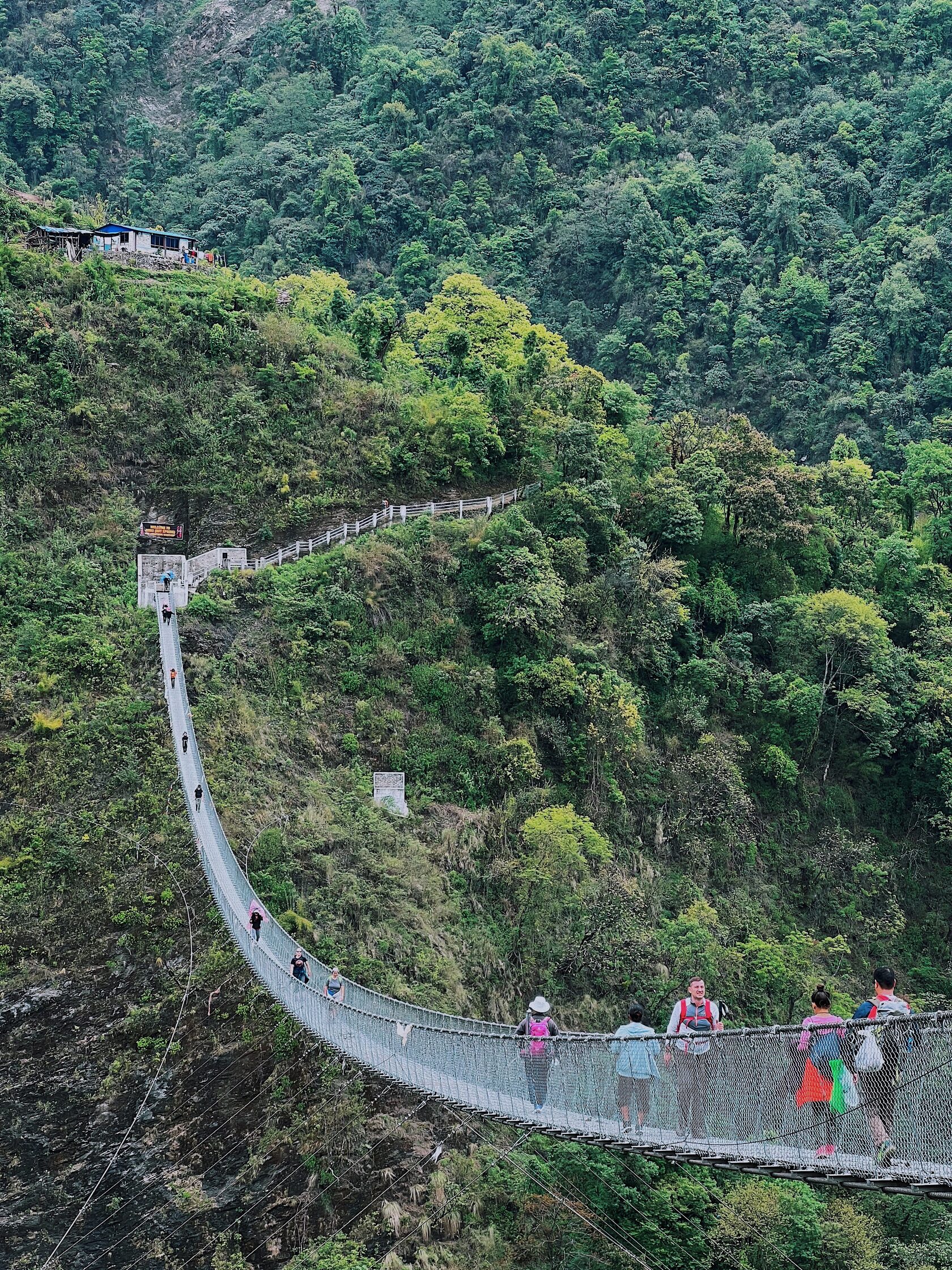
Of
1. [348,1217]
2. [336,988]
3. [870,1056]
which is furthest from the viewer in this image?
[348,1217]

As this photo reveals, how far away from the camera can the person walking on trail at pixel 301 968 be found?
18.8m

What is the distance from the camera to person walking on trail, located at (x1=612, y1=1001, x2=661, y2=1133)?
1123 cm

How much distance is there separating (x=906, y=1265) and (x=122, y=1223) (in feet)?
34.7

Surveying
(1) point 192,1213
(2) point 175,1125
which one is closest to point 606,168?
(2) point 175,1125

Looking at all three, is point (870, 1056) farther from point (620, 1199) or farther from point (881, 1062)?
point (620, 1199)

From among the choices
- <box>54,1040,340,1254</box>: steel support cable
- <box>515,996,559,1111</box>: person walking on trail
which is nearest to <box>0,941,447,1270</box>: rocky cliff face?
<box>54,1040,340,1254</box>: steel support cable

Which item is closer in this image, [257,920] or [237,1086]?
[237,1086]

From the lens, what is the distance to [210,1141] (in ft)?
62.3

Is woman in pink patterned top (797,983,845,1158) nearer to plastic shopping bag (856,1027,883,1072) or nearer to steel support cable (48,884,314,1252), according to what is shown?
plastic shopping bag (856,1027,883,1072)

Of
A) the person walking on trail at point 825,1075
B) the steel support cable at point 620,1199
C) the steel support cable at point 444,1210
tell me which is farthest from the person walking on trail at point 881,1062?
the steel support cable at point 620,1199

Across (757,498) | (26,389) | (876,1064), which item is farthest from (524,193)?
(876,1064)

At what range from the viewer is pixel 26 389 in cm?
3158

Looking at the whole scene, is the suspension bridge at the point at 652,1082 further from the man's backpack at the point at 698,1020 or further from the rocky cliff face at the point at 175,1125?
the rocky cliff face at the point at 175,1125

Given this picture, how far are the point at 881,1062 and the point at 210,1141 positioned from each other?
38.1 ft
